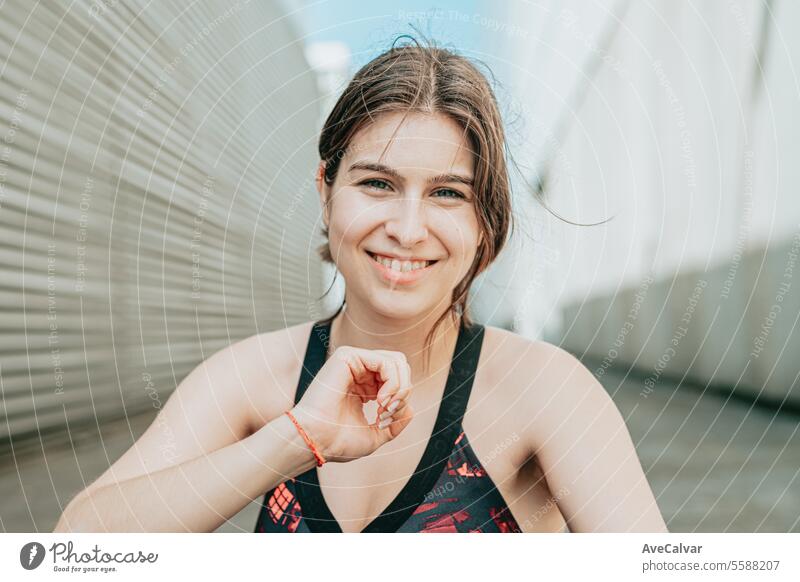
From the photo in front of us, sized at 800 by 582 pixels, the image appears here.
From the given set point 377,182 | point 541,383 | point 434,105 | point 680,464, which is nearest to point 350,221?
point 377,182

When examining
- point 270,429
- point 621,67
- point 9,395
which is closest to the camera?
point 270,429

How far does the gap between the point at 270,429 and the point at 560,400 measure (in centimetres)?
32

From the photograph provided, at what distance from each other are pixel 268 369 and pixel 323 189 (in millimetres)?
→ 221

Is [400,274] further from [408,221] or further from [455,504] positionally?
[455,504]

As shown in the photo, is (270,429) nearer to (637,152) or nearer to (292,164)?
(292,164)

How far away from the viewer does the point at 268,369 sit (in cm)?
83

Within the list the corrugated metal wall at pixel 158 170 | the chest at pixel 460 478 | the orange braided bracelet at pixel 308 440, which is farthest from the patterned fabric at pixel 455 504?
the corrugated metal wall at pixel 158 170

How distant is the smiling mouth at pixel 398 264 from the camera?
0.81 metres

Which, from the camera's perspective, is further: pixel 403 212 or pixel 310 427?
pixel 403 212

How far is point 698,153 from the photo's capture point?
3.49ft

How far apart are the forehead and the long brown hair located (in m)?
0.01

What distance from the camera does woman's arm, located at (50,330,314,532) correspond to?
2.30 ft
